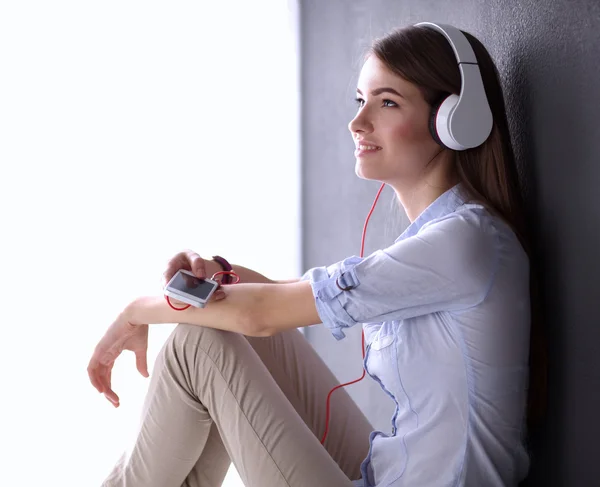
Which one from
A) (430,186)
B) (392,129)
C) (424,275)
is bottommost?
(424,275)

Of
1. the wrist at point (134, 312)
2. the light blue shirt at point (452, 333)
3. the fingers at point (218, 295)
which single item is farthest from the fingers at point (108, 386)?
the light blue shirt at point (452, 333)

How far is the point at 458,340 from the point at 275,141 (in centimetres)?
191

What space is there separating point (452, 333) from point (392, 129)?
1.32 ft

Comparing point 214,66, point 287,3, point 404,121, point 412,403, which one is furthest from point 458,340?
point 287,3

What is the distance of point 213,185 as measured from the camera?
2.73 metres

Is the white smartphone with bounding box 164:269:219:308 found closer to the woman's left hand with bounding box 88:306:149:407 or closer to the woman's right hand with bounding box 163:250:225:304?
the woman's right hand with bounding box 163:250:225:304

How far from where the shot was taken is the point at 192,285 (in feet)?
4.27

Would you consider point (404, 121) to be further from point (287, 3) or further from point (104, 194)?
point (287, 3)

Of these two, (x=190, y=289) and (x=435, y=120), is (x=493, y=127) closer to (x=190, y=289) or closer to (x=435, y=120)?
(x=435, y=120)

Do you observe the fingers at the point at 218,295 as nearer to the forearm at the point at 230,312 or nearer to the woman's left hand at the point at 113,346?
the forearm at the point at 230,312

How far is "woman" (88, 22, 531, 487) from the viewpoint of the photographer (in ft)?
3.62

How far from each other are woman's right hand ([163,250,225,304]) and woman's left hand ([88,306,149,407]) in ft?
0.44

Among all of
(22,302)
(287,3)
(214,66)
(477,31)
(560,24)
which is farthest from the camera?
(287,3)

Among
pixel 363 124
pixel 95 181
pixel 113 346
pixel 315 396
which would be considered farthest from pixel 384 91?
pixel 95 181
